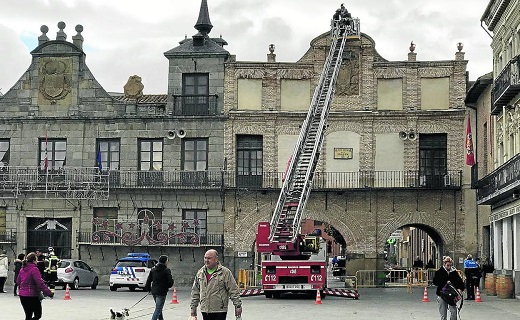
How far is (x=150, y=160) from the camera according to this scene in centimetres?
4581

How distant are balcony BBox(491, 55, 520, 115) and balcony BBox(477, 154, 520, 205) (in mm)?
2522

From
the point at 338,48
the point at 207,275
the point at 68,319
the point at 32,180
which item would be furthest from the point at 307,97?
the point at 207,275

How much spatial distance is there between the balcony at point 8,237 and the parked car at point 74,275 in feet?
20.8

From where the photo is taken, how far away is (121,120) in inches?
1812

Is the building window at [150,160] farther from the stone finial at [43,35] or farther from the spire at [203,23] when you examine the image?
the stone finial at [43,35]

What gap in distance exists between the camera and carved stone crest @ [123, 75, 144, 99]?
4697cm

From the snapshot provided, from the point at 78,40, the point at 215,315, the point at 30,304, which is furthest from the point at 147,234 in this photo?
the point at 215,315

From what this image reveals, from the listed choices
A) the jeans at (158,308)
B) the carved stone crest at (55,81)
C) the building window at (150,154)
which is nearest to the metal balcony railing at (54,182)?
the building window at (150,154)

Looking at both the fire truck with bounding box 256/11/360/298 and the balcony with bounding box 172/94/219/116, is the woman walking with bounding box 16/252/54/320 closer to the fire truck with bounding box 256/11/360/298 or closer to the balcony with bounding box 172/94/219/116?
the fire truck with bounding box 256/11/360/298

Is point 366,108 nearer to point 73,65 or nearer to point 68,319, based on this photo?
point 73,65

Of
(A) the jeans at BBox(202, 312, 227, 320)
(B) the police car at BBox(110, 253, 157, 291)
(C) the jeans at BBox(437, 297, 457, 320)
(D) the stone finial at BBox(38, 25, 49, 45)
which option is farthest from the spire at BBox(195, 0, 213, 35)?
(A) the jeans at BBox(202, 312, 227, 320)

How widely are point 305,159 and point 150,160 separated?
11.2 metres

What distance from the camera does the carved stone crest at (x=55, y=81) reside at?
1827 inches

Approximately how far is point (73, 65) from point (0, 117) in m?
4.51
